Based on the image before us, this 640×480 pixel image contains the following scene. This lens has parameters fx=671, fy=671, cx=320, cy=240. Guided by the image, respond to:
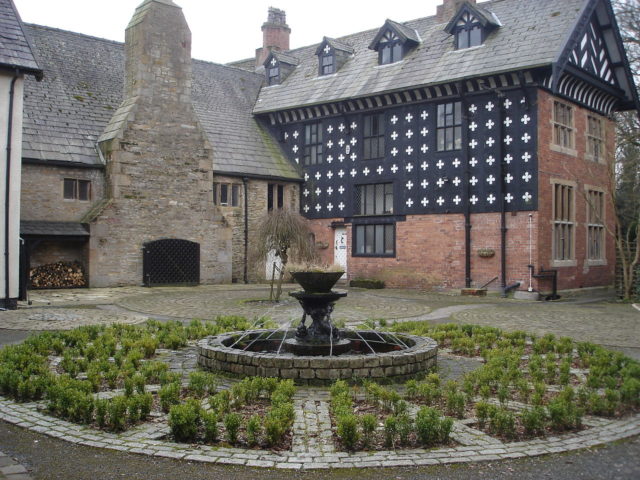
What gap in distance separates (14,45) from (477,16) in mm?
16761

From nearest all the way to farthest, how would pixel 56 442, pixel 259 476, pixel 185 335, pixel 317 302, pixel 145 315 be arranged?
pixel 259 476 → pixel 56 442 → pixel 317 302 → pixel 185 335 → pixel 145 315

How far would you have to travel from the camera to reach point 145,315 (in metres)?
16.6

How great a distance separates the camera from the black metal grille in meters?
25.9

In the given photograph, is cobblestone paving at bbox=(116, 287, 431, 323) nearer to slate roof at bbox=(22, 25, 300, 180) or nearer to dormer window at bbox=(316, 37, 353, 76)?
slate roof at bbox=(22, 25, 300, 180)

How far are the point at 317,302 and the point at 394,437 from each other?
3.94 meters

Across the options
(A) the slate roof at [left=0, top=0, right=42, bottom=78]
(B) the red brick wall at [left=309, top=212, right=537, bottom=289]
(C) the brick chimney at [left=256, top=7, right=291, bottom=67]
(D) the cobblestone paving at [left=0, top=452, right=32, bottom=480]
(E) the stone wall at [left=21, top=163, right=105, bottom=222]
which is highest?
(C) the brick chimney at [left=256, top=7, right=291, bottom=67]

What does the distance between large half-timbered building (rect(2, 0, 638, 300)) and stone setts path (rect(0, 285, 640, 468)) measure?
2.26 metres

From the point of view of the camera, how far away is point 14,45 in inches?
688

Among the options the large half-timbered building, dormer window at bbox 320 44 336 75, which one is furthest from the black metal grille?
dormer window at bbox 320 44 336 75

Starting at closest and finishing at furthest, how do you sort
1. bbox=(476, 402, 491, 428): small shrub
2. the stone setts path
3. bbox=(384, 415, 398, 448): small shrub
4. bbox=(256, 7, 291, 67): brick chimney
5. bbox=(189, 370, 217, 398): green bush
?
the stone setts path < bbox=(384, 415, 398, 448): small shrub < bbox=(476, 402, 491, 428): small shrub < bbox=(189, 370, 217, 398): green bush < bbox=(256, 7, 291, 67): brick chimney

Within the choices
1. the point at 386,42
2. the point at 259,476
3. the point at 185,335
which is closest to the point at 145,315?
the point at 185,335

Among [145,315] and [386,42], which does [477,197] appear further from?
[145,315]

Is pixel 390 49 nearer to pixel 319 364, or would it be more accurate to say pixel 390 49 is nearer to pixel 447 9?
pixel 447 9

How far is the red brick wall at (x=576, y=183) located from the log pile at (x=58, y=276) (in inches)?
651
